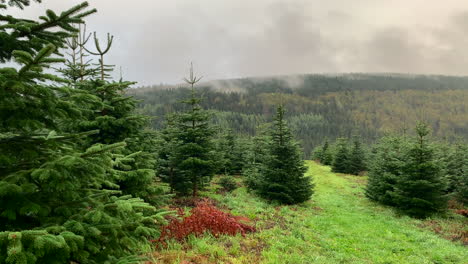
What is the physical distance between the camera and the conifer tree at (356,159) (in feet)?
160

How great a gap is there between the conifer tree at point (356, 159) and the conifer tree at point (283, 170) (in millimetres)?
29359

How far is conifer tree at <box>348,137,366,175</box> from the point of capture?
1918 inches

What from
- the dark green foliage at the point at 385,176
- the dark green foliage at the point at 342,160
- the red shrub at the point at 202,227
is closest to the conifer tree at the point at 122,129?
the red shrub at the point at 202,227

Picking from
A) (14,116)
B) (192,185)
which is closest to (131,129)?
(14,116)

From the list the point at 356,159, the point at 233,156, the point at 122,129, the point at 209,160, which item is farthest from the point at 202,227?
the point at 356,159

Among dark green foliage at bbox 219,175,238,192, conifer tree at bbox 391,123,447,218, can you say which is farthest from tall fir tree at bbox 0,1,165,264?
dark green foliage at bbox 219,175,238,192

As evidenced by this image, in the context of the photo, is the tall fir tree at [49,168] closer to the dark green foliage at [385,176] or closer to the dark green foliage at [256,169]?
the dark green foliage at [256,169]

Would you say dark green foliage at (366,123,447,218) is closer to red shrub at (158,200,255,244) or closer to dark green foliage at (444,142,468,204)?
dark green foliage at (444,142,468,204)

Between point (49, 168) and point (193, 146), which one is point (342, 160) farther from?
point (49, 168)

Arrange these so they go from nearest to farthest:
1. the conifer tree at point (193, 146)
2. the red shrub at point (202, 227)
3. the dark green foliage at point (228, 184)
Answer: the red shrub at point (202, 227) → the conifer tree at point (193, 146) → the dark green foliage at point (228, 184)

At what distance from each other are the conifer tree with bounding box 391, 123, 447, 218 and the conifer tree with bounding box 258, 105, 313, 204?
7346 mm

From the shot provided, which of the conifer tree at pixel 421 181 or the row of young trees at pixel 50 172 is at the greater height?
the row of young trees at pixel 50 172

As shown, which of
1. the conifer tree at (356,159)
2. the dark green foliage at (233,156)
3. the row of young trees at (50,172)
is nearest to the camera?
the row of young trees at (50,172)

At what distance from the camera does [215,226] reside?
1191 cm
